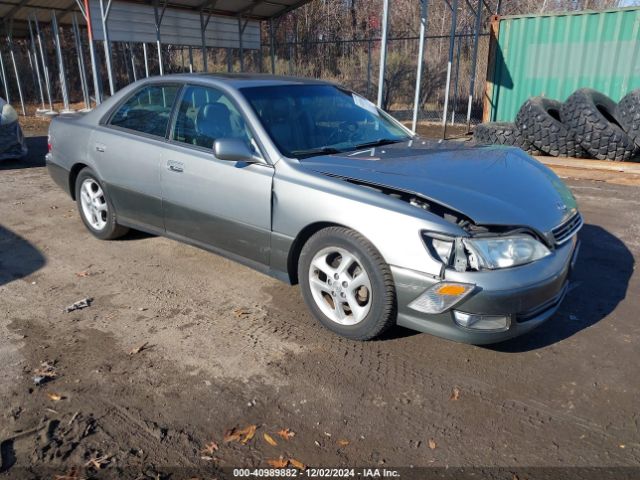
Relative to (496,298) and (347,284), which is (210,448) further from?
(496,298)

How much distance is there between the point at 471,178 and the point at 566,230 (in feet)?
2.24

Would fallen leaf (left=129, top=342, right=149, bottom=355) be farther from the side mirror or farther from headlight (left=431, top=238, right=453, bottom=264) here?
headlight (left=431, top=238, right=453, bottom=264)

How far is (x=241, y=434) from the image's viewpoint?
250 centimetres

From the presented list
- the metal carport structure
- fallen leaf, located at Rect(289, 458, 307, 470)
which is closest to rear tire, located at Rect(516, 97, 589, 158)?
the metal carport structure

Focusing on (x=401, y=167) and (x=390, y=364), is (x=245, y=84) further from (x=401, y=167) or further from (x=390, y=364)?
(x=390, y=364)

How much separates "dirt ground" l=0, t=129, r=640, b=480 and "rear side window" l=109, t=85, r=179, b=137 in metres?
1.28

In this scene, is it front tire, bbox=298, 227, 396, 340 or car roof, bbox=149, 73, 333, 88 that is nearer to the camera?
front tire, bbox=298, 227, 396, 340

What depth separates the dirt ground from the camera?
7.77 feet

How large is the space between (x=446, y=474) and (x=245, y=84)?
302 cm

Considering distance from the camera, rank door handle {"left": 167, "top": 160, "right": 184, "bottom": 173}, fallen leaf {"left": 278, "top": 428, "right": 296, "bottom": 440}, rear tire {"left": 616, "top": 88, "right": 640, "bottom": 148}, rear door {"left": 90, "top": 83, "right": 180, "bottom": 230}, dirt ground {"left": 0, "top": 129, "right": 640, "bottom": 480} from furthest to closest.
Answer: rear tire {"left": 616, "top": 88, "right": 640, "bottom": 148} → rear door {"left": 90, "top": 83, "right": 180, "bottom": 230} → door handle {"left": 167, "top": 160, "right": 184, "bottom": 173} → fallen leaf {"left": 278, "top": 428, "right": 296, "bottom": 440} → dirt ground {"left": 0, "top": 129, "right": 640, "bottom": 480}

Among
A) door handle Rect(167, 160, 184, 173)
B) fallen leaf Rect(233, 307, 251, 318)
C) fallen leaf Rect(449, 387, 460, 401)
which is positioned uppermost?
door handle Rect(167, 160, 184, 173)

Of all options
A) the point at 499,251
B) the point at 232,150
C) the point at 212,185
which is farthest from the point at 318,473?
the point at 212,185

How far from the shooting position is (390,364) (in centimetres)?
306

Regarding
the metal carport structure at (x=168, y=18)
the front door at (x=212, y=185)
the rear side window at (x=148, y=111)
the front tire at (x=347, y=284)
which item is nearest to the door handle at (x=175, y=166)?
the front door at (x=212, y=185)
